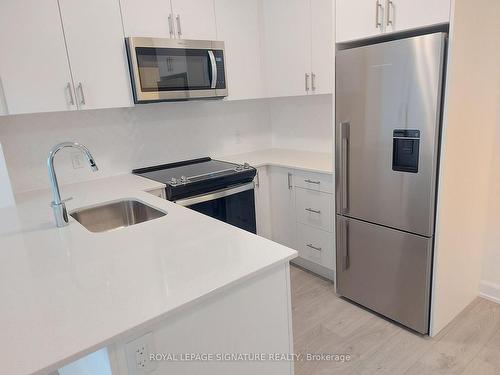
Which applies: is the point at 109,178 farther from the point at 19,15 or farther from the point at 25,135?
the point at 19,15

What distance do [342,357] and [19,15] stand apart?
8.72ft

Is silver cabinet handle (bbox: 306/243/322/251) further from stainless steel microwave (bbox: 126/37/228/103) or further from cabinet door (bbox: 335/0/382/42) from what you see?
cabinet door (bbox: 335/0/382/42)

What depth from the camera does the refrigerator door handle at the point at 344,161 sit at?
2.19 metres

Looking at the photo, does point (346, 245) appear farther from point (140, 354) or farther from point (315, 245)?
point (140, 354)

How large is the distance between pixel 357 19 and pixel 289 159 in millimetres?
1265

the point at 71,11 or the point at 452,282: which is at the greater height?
the point at 71,11

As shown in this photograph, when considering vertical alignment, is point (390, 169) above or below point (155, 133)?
below

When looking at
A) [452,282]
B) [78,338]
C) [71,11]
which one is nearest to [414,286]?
[452,282]

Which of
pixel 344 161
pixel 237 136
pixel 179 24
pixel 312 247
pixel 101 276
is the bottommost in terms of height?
pixel 312 247

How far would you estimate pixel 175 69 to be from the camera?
253 centimetres

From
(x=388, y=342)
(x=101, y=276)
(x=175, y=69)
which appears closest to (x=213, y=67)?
(x=175, y=69)

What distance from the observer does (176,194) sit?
2402 mm

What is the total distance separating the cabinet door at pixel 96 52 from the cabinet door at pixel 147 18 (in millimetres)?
60

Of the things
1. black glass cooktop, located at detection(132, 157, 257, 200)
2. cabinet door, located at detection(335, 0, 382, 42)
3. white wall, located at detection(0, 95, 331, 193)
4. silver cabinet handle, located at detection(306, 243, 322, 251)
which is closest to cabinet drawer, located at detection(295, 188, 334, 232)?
silver cabinet handle, located at detection(306, 243, 322, 251)
